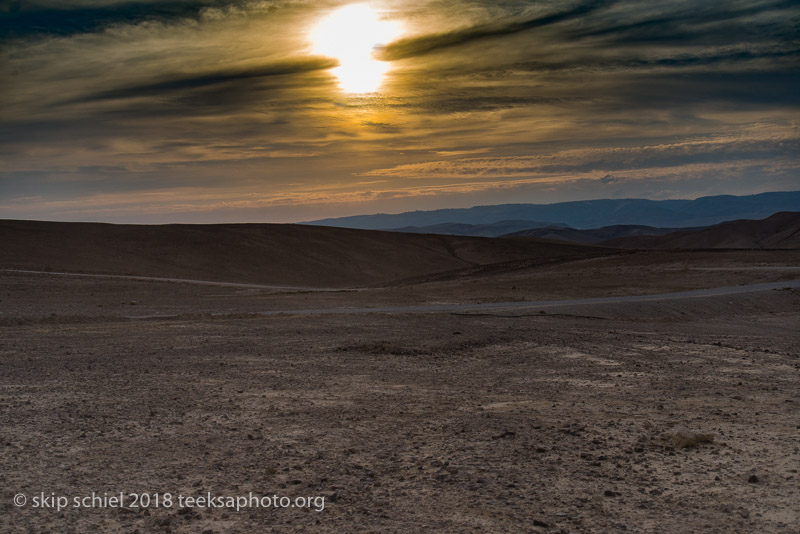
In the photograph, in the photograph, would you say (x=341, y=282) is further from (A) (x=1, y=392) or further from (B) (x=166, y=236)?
(A) (x=1, y=392)

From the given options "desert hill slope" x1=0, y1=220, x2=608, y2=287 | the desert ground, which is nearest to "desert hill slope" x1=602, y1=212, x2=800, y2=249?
"desert hill slope" x1=0, y1=220, x2=608, y2=287

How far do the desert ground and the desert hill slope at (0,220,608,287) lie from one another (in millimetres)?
34360

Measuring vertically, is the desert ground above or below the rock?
below

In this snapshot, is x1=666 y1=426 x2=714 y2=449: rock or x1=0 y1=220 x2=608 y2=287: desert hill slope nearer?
x1=666 y1=426 x2=714 y2=449: rock

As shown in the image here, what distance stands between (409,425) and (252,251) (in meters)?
68.4

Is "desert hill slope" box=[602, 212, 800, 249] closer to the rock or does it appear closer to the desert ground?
the desert ground

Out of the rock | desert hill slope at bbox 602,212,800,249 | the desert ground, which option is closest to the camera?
the desert ground

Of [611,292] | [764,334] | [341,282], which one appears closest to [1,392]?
[764,334]

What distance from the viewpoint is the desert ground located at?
201 inches

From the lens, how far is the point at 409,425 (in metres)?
7.69

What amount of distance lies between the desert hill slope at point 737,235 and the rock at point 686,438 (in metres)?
130

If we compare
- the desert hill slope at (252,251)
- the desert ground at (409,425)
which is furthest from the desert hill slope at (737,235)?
the desert ground at (409,425)

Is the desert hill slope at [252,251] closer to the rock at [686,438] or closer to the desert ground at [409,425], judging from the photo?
the desert ground at [409,425]

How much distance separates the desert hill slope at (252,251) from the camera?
185 ft
